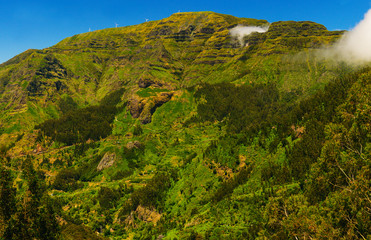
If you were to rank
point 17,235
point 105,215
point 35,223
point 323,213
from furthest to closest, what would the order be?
point 105,215, point 35,223, point 17,235, point 323,213

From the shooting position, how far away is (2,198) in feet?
130

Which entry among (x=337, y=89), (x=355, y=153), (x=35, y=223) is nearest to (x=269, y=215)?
(x=355, y=153)

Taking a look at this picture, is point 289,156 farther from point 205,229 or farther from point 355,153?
point 355,153

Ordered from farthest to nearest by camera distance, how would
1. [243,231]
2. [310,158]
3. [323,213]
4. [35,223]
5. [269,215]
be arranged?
[310,158] → [243,231] → [269,215] → [35,223] → [323,213]

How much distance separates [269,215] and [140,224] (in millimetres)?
164001

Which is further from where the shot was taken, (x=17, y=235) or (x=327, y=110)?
(x=327, y=110)

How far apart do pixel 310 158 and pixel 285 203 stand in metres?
115

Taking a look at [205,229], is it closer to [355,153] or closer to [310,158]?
[310,158]

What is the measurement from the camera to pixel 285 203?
143 feet

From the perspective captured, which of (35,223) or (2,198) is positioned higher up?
(2,198)

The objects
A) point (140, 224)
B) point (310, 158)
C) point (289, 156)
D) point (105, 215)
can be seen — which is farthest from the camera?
point (105, 215)

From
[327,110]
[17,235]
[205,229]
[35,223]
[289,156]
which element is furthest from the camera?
[327,110]

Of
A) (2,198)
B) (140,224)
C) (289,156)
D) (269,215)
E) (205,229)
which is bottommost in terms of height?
(140,224)

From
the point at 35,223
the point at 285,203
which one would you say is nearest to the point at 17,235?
the point at 35,223
